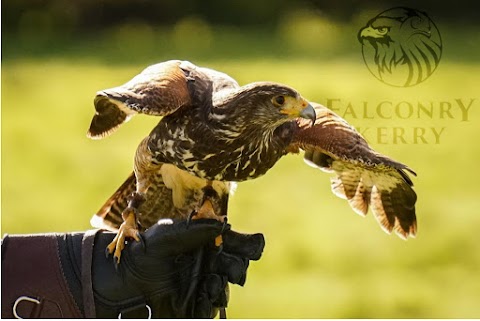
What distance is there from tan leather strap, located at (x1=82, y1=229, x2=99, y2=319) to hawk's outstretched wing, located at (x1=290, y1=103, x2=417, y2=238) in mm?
883

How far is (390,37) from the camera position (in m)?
11.4

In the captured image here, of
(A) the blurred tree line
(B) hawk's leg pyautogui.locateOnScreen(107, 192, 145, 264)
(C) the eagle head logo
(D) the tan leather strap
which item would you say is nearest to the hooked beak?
(B) hawk's leg pyautogui.locateOnScreen(107, 192, 145, 264)

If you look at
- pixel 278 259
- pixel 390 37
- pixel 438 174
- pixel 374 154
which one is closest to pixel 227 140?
pixel 374 154

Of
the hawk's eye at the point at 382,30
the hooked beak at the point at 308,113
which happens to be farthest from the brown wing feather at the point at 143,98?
the hawk's eye at the point at 382,30

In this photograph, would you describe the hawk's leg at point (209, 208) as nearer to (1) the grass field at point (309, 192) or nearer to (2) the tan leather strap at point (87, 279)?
(2) the tan leather strap at point (87, 279)

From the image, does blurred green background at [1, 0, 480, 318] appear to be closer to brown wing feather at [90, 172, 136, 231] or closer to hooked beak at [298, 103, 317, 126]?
brown wing feather at [90, 172, 136, 231]

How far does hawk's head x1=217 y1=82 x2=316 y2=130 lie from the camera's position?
15.2 feet

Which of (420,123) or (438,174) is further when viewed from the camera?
(420,123)

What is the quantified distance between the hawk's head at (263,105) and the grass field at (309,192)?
9.66ft

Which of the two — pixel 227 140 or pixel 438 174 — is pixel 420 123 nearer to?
pixel 438 174

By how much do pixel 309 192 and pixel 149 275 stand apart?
586 cm

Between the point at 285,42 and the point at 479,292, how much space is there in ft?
17.9

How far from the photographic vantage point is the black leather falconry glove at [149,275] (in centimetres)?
438

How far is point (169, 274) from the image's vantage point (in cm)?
451
